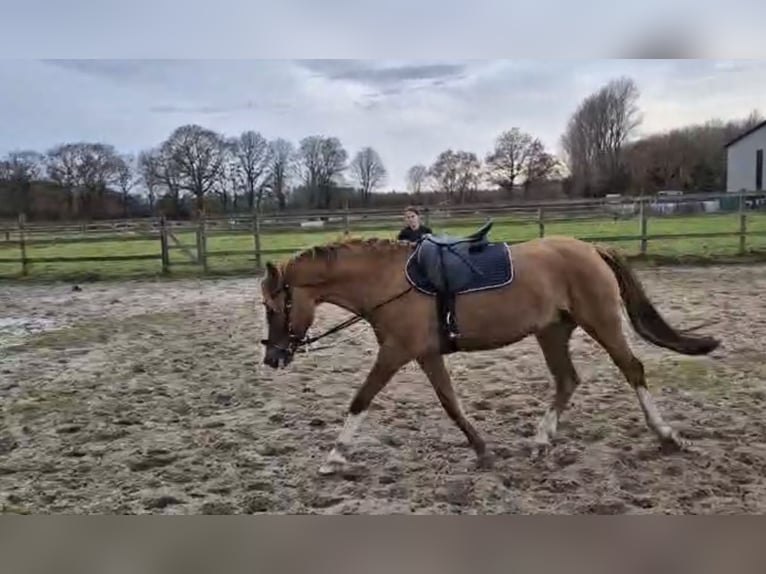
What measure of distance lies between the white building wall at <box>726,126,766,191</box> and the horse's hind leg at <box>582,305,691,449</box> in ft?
2.06

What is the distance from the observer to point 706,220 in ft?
7.23

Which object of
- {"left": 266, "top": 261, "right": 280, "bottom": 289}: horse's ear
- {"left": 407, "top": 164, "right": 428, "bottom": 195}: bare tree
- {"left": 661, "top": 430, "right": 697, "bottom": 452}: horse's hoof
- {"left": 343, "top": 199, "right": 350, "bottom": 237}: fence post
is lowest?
{"left": 661, "top": 430, "right": 697, "bottom": 452}: horse's hoof

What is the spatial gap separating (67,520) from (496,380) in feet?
4.74

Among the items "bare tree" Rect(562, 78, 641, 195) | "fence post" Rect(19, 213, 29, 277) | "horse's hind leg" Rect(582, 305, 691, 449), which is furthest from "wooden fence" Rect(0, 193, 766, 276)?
"horse's hind leg" Rect(582, 305, 691, 449)

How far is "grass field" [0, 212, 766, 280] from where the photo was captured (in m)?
2.12

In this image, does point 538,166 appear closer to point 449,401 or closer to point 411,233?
point 411,233

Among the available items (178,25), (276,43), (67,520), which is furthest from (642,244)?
(67,520)

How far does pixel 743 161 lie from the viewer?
2.09m

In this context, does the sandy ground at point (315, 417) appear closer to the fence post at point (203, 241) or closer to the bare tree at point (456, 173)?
the fence post at point (203, 241)

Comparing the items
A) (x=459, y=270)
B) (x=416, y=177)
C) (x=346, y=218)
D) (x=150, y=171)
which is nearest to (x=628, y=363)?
(x=459, y=270)

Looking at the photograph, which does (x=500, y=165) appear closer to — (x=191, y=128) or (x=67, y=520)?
(x=191, y=128)

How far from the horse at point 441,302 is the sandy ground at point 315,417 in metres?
0.09

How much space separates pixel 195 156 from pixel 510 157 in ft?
3.43

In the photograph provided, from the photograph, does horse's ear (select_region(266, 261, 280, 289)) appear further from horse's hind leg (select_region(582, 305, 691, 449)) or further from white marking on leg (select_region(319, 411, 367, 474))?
horse's hind leg (select_region(582, 305, 691, 449))
